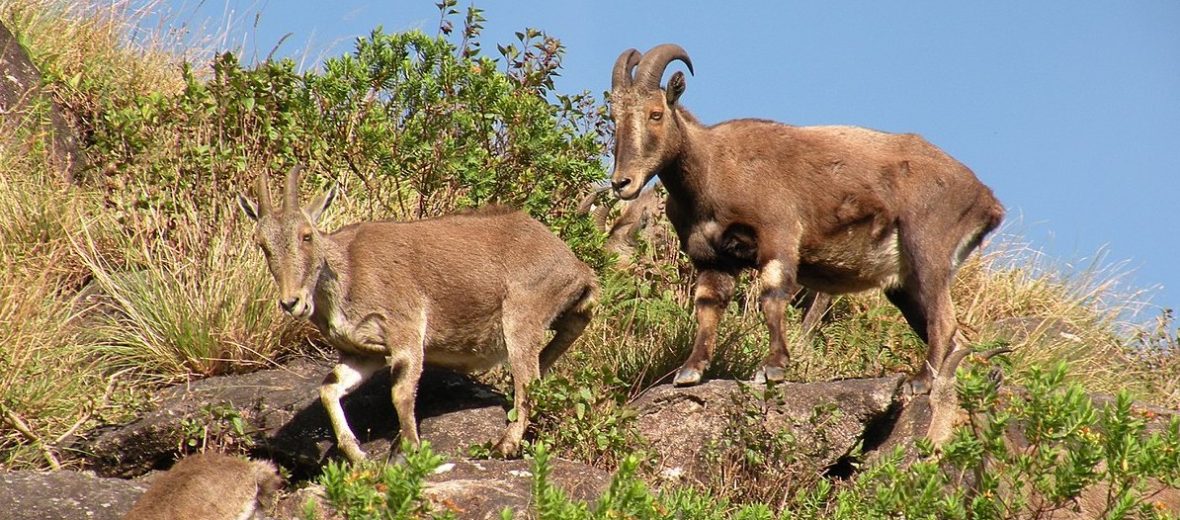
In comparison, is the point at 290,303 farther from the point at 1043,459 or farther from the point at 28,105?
the point at 28,105

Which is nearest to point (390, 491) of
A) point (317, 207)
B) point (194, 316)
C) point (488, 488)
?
point (488, 488)

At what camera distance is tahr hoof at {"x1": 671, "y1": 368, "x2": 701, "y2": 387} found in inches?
417

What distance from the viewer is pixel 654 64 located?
11.0 meters

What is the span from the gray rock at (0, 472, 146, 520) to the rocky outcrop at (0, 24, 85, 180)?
570 cm

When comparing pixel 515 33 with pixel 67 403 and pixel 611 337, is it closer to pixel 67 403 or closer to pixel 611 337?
pixel 611 337

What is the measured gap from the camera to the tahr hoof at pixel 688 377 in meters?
10.6

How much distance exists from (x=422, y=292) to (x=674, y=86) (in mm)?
2534

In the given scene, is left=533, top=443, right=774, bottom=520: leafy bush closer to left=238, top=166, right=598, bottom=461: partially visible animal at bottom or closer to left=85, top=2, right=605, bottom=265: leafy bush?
left=238, top=166, right=598, bottom=461: partially visible animal at bottom

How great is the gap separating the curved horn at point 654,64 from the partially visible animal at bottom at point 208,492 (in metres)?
3.97

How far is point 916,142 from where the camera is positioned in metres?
11.6

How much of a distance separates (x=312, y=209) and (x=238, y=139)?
3.61 metres

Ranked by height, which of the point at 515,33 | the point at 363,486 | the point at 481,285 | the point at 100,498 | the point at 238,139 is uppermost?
the point at 515,33

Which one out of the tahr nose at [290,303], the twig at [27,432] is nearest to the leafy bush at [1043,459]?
the tahr nose at [290,303]

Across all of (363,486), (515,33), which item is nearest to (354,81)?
(515,33)
